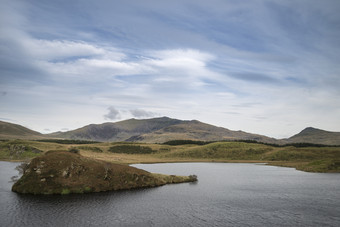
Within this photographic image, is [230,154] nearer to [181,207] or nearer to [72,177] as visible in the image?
[72,177]

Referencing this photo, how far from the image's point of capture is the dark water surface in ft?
124

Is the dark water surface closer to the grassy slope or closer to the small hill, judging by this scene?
the small hill

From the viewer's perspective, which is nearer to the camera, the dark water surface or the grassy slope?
the dark water surface

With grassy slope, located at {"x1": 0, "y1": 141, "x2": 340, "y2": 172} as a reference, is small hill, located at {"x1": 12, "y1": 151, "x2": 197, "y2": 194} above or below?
below

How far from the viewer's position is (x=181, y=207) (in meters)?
46.4

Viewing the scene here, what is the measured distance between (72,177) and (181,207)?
27.1 metres

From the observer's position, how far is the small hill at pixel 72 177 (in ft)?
181

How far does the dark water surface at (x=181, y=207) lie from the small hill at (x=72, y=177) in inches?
117

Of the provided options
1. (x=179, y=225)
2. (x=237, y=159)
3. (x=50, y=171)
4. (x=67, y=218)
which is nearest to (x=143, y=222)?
(x=179, y=225)

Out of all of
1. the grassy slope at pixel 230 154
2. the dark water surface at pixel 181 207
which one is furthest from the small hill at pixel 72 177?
the grassy slope at pixel 230 154

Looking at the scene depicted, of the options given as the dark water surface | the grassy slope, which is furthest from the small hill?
the grassy slope

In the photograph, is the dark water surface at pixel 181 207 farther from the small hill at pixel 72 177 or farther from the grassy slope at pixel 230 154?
the grassy slope at pixel 230 154

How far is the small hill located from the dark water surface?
2.97 m

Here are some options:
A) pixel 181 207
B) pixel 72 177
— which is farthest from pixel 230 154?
pixel 181 207
